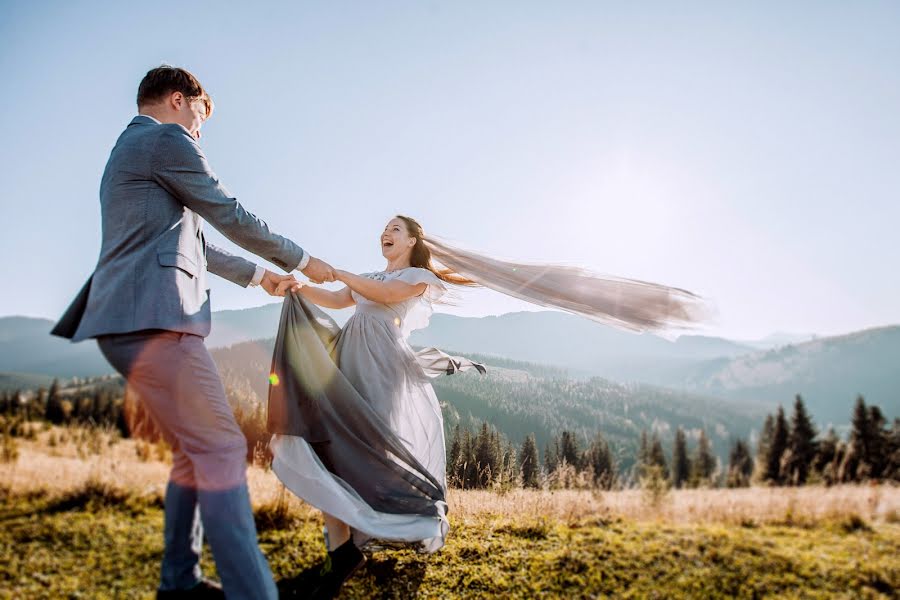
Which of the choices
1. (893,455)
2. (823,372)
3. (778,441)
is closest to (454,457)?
(893,455)

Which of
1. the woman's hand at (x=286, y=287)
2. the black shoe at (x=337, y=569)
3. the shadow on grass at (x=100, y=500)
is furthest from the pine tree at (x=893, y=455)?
the shadow on grass at (x=100, y=500)

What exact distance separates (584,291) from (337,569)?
277 cm

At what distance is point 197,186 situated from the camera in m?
2.22

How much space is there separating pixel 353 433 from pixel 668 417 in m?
7.47

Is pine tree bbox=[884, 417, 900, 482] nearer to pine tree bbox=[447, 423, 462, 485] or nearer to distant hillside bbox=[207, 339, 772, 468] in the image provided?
distant hillside bbox=[207, 339, 772, 468]

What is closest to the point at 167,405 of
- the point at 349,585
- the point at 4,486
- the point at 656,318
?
the point at 349,585

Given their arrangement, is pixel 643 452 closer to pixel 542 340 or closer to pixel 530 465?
pixel 542 340

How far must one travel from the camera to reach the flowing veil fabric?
370cm

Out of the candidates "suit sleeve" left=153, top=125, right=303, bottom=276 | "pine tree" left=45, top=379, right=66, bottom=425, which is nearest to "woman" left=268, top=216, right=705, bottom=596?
"suit sleeve" left=153, top=125, right=303, bottom=276

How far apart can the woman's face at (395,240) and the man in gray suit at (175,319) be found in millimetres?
1596

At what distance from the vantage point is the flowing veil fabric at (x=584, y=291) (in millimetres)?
3695

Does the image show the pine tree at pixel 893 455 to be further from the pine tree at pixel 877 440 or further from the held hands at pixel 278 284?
the held hands at pixel 278 284

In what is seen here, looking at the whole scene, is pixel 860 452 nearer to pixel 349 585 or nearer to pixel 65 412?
pixel 349 585

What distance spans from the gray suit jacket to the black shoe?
1715 mm
